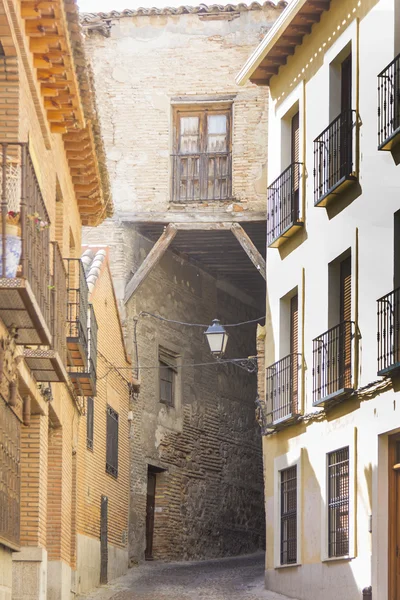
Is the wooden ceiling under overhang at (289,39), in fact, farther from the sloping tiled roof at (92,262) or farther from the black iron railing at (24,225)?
the black iron railing at (24,225)

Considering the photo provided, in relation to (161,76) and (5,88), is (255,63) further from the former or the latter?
(5,88)

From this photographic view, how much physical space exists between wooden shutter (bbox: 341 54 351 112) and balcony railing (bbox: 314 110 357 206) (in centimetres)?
47

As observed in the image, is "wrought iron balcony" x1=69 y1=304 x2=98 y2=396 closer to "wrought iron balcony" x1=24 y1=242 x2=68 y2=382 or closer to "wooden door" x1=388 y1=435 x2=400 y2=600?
"wrought iron balcony" x1=24 y1=242 x2=68 y2=382

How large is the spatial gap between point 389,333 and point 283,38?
696 centimetres

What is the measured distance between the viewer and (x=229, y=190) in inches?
1047

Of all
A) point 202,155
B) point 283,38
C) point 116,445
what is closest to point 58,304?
point 283,38

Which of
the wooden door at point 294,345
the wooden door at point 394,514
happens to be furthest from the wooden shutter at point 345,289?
the wooden door at point 394,514

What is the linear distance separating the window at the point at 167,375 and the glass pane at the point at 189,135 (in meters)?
4.33

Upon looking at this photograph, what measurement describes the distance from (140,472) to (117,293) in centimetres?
366

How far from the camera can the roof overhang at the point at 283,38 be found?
65.3ft

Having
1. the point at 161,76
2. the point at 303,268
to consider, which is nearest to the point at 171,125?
the point at 161,76

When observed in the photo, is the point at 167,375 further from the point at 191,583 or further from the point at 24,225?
the point at 24,225

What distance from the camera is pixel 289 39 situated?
69.1ft

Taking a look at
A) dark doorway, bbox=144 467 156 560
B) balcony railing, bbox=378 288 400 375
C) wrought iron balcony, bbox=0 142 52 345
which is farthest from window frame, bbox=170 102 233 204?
wrought iron balcony, bbox=0 142 52 345
